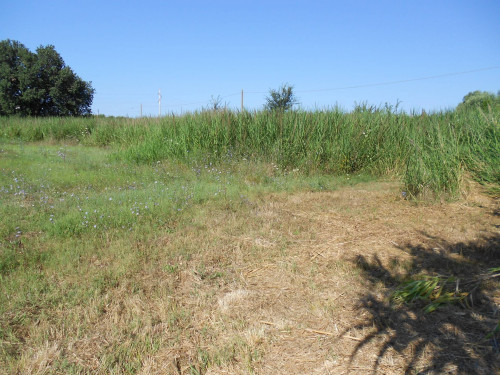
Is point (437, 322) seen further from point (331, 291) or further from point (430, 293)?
point (331, 291)

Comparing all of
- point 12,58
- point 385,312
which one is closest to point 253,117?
point 385,312

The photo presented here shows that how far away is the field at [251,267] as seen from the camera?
2.27 meters

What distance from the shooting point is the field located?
227 cm

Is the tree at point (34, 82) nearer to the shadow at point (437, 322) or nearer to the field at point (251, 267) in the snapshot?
the field at point (251, 267)

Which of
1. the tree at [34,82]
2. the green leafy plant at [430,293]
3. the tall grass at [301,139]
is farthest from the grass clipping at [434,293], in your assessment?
the tree at [34,82]

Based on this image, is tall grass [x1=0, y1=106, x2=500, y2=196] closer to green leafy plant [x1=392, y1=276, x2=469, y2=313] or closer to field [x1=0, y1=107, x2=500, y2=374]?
field [x1=0, y1=107, x2=500, y2=374]

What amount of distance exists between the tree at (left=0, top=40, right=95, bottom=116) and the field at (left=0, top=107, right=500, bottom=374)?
24.1 metres

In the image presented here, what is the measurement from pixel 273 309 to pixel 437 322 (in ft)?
3.91

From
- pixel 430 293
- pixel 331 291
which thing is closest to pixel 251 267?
pixel 331 291

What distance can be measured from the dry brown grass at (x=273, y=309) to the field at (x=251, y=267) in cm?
1

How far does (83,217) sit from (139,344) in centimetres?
239

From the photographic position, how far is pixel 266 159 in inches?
327

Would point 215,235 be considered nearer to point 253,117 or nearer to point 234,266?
point 234,266

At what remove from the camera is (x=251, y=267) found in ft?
11.4
